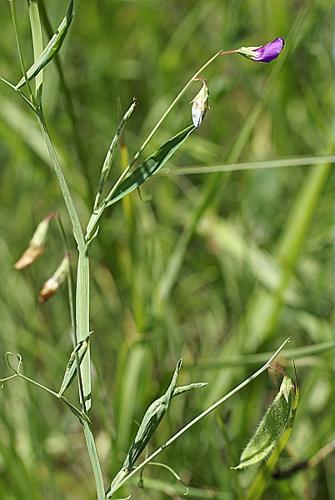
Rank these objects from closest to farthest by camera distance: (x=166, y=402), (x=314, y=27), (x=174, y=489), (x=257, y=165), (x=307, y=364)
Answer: (x=166, y=402), (x=174, y=489), (x=257, y=165), (x=307, y=364), (x=314, y=27)

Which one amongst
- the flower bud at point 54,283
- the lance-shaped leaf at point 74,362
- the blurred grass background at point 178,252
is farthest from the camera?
the blurred grass background at point 178,252

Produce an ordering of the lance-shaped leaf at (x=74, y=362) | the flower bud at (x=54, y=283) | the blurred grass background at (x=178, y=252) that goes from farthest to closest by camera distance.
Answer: the blurred grass background at (x=178, y=252), the flower bud at (x=54, y=283), the lance-shaped leaf at (x=74, y=362)

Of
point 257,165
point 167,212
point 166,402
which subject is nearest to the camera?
point 166,402

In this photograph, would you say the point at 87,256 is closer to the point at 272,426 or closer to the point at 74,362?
the point at 74,362

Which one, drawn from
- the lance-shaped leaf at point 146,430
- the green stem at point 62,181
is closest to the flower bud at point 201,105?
the green stem at point 62,181

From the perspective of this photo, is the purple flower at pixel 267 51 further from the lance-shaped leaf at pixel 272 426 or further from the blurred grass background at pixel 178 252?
the blurred grass background at pixel 178 252

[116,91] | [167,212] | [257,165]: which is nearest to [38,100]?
[257,165]

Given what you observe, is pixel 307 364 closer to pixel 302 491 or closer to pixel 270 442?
pixel 302 491

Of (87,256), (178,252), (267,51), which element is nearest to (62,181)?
(87,256)
